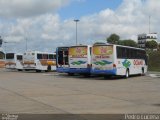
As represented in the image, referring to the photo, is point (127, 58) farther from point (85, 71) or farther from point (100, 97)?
point (100, 97)

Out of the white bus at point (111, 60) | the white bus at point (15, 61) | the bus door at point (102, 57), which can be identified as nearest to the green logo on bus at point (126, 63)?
the white bus at point (111, 60)

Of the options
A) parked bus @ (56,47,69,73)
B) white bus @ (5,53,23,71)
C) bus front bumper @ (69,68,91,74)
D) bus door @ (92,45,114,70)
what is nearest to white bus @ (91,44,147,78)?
bus door @ (92,45,114,70)

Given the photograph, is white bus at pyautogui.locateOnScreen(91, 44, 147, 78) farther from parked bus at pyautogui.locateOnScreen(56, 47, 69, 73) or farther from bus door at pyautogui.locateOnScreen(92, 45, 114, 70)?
parked bus at pyautogui.locateOnScreen(56, 47, 69, 73)

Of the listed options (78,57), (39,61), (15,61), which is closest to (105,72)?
(78,57)

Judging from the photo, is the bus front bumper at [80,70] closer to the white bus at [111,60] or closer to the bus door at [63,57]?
the bus door at [63,57]

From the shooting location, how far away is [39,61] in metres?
48.8

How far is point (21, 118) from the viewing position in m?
11.6

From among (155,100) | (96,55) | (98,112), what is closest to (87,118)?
(98,112)

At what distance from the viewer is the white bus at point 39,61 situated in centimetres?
4862

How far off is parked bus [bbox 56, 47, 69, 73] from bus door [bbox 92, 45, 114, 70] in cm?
506

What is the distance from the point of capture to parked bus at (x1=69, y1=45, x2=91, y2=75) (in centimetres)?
3569

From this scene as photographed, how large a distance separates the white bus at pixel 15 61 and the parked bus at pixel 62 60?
1466cm

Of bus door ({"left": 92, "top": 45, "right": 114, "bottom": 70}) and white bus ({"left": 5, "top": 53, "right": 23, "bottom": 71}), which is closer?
bus door ({"left": 92, "top": 45, "right": 114, "bottom": 70})

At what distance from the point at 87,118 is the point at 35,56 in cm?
3728
